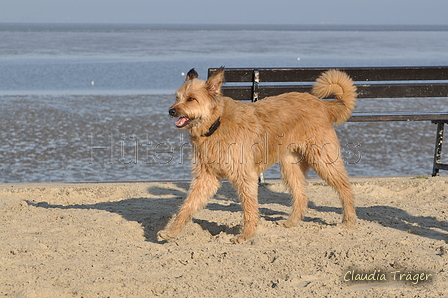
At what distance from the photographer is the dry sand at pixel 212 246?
3994mm

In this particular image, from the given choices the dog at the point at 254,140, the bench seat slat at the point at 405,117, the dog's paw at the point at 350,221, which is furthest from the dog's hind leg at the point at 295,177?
the bench seat slat at the point at 405,117

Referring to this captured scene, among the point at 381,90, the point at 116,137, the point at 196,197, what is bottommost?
the point at 116,137

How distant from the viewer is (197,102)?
5.05 metres

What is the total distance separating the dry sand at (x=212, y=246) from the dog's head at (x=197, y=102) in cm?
114

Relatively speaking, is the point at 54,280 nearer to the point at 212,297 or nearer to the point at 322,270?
the point at 212,297

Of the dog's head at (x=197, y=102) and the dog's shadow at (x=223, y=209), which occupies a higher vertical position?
the dog's head at (x=197, y=102)

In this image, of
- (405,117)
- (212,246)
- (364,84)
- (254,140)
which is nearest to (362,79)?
(364,84)

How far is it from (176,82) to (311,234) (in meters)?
16.6

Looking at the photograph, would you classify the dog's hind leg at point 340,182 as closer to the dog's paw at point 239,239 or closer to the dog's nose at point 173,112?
the dog's paw at point 239,239

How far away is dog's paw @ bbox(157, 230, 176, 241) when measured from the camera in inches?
203

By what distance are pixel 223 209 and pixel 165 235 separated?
142 centimetres

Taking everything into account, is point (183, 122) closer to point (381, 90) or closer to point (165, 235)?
point (165, 235)

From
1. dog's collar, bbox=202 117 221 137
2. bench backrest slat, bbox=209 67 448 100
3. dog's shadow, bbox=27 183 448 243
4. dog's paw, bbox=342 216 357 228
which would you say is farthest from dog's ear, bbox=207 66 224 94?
bench backrest slat, bbox=209 67 448 100

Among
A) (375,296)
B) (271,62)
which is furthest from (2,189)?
(271,62)
